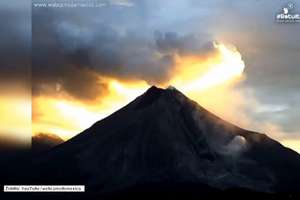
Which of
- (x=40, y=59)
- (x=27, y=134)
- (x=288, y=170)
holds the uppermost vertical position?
(x=40, y=59)

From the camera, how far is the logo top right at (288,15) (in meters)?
7.07

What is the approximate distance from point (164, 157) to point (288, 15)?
150 centimetres

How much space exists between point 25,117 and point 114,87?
2.46ft

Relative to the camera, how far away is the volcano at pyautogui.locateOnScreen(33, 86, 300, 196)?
23.4 ft

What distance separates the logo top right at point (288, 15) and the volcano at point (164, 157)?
93 cm

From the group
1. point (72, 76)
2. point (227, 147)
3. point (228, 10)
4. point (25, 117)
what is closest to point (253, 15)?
point (228, 10)

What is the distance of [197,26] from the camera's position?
7.11 metres

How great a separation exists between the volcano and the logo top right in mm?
934

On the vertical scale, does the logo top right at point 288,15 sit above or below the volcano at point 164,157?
above

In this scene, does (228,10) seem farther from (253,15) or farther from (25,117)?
(25,117)

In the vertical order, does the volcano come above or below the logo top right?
below

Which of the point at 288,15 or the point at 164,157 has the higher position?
the point at 288,15

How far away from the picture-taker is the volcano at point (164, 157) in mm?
7117

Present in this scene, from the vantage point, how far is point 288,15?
280 inches
